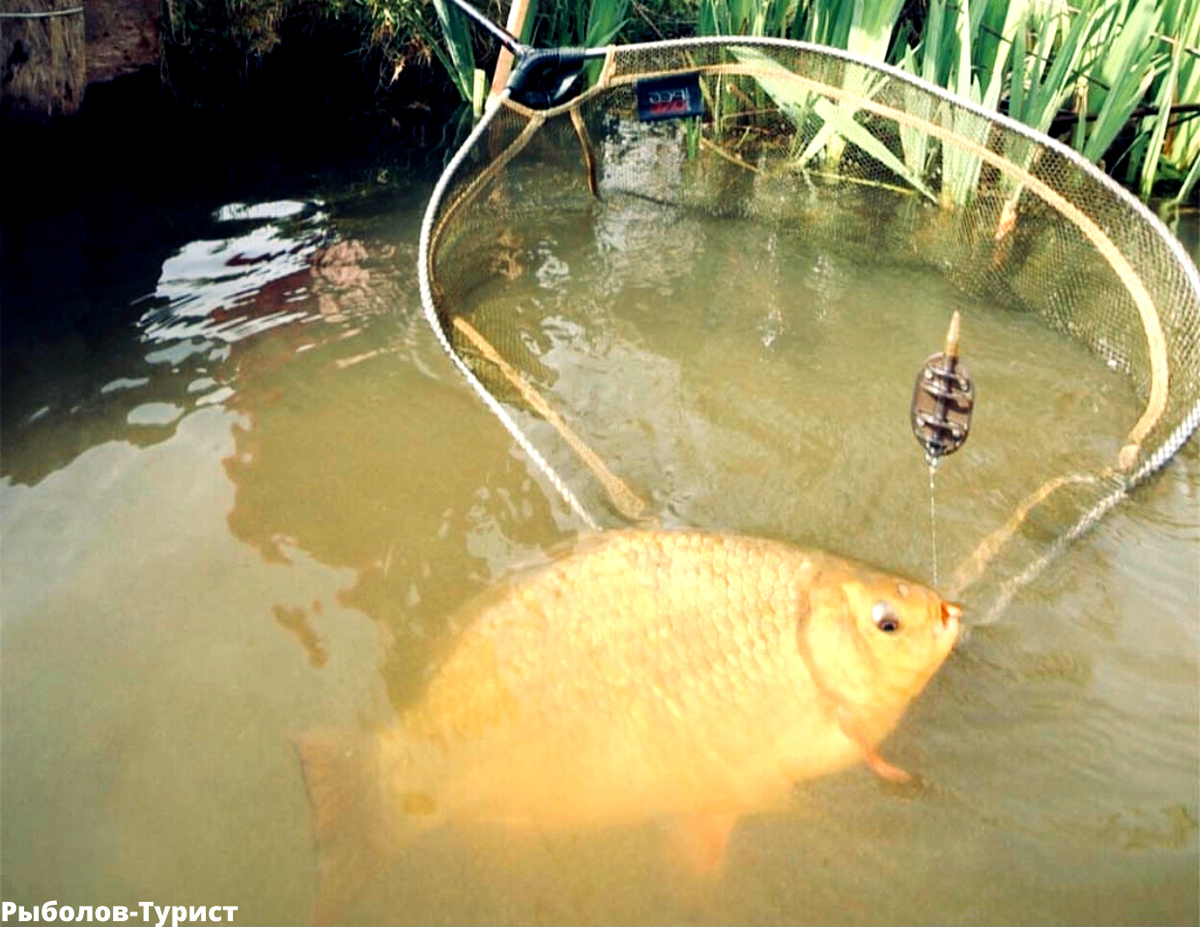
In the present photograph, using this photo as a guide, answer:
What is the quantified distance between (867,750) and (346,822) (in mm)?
969

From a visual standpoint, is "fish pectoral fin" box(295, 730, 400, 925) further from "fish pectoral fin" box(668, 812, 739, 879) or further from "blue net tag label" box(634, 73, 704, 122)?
"blue net tag label" box(634, 73, 704, 122)

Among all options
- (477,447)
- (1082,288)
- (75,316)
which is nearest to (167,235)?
(75,316)

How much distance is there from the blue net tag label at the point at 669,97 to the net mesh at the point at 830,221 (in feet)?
0.15

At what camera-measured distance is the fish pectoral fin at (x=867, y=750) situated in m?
1.82

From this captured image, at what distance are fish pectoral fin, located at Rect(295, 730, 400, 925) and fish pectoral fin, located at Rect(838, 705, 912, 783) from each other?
0.84 m

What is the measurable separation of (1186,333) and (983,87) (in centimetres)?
204

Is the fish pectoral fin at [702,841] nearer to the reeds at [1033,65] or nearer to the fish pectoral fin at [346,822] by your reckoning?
the fish pectoral fin at [346,822]

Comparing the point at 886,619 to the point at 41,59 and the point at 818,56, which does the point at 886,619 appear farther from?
the point at 41,59

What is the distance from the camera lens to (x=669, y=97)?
3.62 meters

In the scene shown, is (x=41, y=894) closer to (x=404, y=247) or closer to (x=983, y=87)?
(x=404, y=247)

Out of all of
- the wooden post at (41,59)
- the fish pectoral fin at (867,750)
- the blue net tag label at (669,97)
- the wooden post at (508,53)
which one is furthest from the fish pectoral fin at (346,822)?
the wooden post at (41,59)

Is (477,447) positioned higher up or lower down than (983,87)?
lower down

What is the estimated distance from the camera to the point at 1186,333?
8.97 ft

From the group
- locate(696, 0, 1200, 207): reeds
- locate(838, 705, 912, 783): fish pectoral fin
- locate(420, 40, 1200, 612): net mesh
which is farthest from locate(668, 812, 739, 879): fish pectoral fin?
locate(696, 0, 1200, 207): reeds
